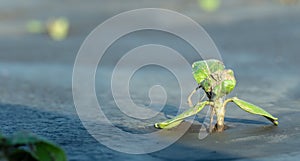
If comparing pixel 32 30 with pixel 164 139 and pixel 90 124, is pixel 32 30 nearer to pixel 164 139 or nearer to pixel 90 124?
pixel 90 124

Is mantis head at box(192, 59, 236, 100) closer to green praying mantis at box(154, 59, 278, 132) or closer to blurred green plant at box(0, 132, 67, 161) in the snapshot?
green praying mantis at box(154, 59, 278, 132)

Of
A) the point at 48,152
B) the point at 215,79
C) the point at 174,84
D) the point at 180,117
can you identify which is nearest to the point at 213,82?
the point at 215,79

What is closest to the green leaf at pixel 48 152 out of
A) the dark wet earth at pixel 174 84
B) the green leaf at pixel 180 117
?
the dark wet earth at pixel 174 84

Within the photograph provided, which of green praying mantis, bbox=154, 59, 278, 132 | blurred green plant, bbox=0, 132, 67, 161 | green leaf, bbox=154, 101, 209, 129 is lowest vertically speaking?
blurred green plant, bbox=0, 132, 67, 161

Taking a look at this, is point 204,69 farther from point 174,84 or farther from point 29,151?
point 174,84

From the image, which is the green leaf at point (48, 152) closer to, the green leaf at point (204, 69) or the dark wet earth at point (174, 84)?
the dark wet earth at point (174, 84)

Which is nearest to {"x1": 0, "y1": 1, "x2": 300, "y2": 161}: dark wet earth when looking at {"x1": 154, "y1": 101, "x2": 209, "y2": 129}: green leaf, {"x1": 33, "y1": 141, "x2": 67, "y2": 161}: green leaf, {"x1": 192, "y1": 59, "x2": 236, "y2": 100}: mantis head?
{"x1": 154, "y1": 101, "x2": 209, "y2": 129}: green leaf
